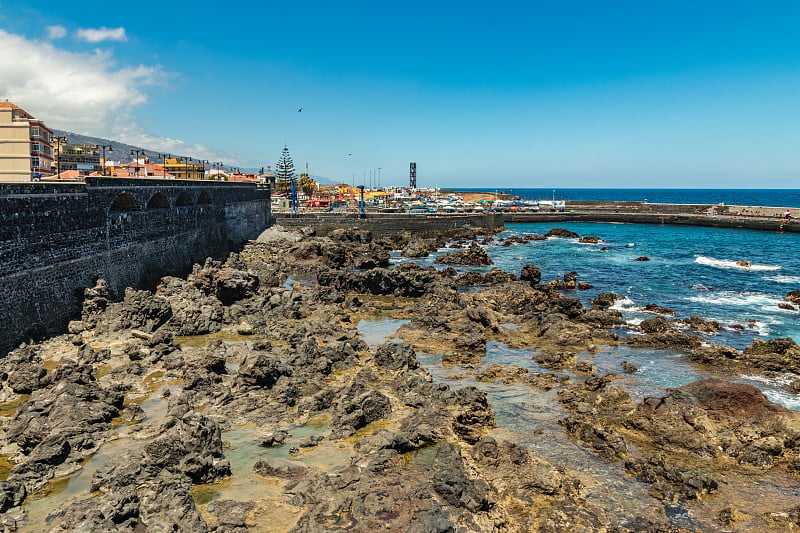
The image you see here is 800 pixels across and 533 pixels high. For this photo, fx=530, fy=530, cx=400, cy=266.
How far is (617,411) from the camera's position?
17172 mm

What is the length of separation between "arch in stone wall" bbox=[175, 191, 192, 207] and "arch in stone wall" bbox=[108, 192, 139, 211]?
666 cm

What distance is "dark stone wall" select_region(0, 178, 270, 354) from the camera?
20844mm

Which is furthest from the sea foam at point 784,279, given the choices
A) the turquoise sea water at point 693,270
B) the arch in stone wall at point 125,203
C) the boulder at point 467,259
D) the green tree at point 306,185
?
the green tree at point 306,185

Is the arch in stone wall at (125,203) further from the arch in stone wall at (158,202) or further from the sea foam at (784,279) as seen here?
the sea foam at (784,279)

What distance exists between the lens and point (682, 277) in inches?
1695

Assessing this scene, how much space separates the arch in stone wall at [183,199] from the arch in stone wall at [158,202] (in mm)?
2527

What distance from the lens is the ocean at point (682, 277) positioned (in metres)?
23.1

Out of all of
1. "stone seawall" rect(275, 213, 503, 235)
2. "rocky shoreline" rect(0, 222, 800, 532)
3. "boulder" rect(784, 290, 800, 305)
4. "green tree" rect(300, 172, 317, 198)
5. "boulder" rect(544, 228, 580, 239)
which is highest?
"green tree" rect(300, 172, 317, 198)

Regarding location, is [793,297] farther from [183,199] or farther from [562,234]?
[183,199]

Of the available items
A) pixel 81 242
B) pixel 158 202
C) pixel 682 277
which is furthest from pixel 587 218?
pixel 81 242

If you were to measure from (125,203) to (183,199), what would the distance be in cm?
871

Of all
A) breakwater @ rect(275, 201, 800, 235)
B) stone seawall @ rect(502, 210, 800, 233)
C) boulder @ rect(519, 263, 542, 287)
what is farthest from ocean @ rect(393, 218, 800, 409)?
breakwater @ rect(275, 201, 800, 235)

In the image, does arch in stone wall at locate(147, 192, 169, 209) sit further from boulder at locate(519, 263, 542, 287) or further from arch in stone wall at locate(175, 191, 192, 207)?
boulder at locate(519, 263, 542, 287)

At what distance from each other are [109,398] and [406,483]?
1038cm
